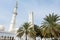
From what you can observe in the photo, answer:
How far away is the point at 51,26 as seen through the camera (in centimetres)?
4206

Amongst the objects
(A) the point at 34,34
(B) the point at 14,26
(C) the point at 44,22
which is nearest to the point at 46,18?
(C) the point at 44,22

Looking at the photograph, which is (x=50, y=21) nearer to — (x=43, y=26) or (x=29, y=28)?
(x=43, y=26)

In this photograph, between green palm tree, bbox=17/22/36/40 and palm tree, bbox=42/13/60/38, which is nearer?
palm tree, bbox=42/13/60/38

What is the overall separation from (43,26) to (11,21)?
6248 cm

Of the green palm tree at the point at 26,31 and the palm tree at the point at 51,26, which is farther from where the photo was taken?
the green palm tree at the point at 26,31

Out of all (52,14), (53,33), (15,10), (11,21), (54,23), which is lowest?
(53,33)

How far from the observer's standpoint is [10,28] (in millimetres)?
98812

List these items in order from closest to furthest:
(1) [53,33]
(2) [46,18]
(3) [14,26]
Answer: (1) [53,33]
(2) [46,18]
(3) [14,26]

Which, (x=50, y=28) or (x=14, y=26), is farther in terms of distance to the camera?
(x=14, y=26)

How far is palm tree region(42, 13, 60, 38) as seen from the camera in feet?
136

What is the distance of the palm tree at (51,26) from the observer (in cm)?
4153

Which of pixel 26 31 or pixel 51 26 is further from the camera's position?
pixel 26 31

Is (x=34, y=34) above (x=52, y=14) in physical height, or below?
below

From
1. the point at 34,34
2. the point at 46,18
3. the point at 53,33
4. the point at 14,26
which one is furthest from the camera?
the point at 14,26
